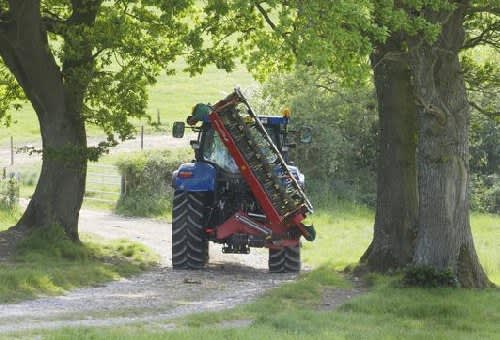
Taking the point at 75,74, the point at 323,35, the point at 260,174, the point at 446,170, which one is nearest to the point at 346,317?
the point at 323,35

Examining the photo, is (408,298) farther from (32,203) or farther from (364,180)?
(364,180)

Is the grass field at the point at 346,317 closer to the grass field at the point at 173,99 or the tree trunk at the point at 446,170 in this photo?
the tree trunk at the point at 446,170

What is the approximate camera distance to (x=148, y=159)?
1261 inches

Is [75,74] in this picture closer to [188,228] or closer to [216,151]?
[216,151]

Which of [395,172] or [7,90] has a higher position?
[7,90]

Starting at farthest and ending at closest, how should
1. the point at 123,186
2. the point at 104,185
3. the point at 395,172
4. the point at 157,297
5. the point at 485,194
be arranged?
the point at 104,185, the point at 485,194, the point at 123,186, the point at 395,172, the point at 157,297

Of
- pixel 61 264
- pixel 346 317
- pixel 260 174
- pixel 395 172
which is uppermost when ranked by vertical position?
pixel 395 172

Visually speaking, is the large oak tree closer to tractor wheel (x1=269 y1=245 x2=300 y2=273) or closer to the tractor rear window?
the tractor rear window

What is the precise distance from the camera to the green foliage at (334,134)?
110ft

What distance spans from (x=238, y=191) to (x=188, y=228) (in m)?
1.13

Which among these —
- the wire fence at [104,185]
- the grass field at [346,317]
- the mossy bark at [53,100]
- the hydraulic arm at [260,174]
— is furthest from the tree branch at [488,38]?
the wire fence at [104,185]

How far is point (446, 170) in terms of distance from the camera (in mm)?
17141

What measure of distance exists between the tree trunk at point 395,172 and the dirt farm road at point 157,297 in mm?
1809

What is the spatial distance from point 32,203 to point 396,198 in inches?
288
